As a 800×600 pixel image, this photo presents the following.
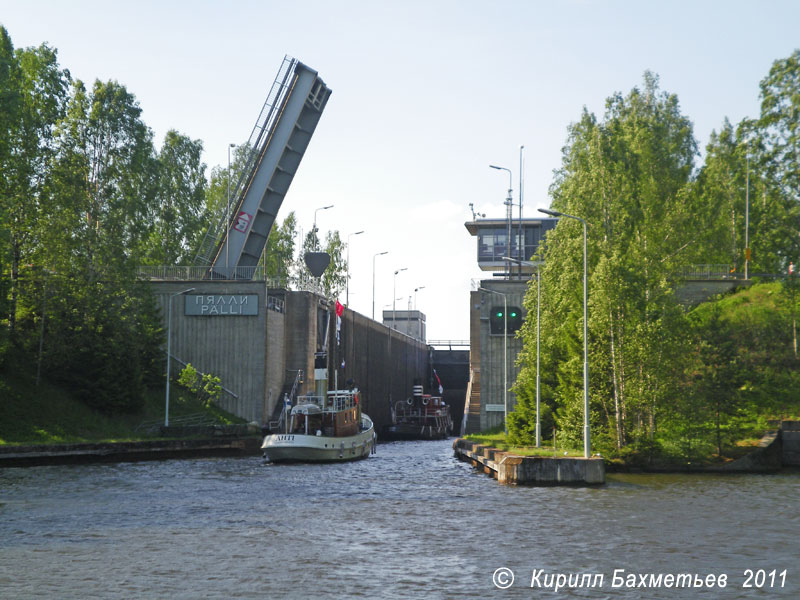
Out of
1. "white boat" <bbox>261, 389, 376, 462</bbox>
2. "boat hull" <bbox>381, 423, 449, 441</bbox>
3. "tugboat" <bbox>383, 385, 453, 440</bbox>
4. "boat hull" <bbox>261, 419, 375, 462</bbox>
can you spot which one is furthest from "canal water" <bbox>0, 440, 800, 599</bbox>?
"tugboat" <bbox>383, 385, 453, 440</bbox>

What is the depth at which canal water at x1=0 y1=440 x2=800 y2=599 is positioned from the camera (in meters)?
14.4

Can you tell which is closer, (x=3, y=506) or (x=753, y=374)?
(x=3, y=506)

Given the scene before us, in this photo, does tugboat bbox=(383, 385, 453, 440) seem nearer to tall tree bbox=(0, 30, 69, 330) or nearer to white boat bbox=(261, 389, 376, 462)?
white boat bbox=(261, 389, 376, 462)

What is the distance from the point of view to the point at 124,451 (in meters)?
43.0

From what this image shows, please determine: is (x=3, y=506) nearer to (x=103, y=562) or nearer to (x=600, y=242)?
(x=103, y=562)

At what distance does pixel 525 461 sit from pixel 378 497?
5.17 metres

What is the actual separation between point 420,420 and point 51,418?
4501 cm

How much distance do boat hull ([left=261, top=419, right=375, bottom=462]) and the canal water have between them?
10.5 meters

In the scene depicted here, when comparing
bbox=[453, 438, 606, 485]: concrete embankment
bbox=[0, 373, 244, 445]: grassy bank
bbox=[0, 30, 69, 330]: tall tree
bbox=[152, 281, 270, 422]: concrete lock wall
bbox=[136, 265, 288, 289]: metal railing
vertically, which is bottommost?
bbox=[453, 438, 606, 485]: concrete embankment

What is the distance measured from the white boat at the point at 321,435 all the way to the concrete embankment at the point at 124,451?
3.40 m

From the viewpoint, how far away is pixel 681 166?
206ft

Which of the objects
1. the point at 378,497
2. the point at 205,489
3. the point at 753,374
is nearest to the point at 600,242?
the point at 753,374

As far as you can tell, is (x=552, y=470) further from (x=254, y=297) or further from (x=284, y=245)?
(x=284, y=245)

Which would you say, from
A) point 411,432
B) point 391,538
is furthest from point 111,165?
point 391,538
